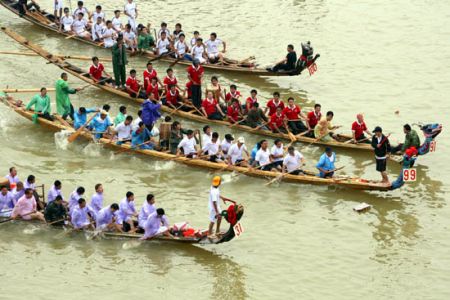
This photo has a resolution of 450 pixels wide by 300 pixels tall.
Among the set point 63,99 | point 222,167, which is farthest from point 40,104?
point 222,167

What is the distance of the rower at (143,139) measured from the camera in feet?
66.2

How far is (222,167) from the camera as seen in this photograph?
19.5 meters

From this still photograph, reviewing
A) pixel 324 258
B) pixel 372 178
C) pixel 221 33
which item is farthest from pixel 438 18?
pixel 324 258

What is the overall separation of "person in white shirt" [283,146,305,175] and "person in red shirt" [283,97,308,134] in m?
2.13

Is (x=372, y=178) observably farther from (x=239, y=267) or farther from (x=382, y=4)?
(x=382, y=4)

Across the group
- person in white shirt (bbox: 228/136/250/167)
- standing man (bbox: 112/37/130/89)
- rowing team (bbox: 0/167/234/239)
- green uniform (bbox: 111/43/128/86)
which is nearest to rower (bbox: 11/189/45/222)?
rowing team (bbox: 0/167/234/239)

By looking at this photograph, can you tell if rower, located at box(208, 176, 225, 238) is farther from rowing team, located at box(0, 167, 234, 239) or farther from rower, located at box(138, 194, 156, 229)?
rower, located at box(138, 194, 156, 229)

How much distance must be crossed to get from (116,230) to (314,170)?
17.4 ft

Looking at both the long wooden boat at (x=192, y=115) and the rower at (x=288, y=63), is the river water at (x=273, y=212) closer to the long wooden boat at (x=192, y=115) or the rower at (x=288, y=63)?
the long wooden boat at (x=192, y=115)

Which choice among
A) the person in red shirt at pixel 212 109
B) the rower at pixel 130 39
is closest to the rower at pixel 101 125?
the person in red shirt at pixel 212 109

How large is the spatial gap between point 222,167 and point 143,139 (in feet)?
6.78

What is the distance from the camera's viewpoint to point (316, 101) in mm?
24094

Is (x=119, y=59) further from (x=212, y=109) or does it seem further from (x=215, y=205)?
(x=215, y=205)

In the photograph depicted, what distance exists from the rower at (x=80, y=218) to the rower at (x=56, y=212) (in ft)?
0.62
